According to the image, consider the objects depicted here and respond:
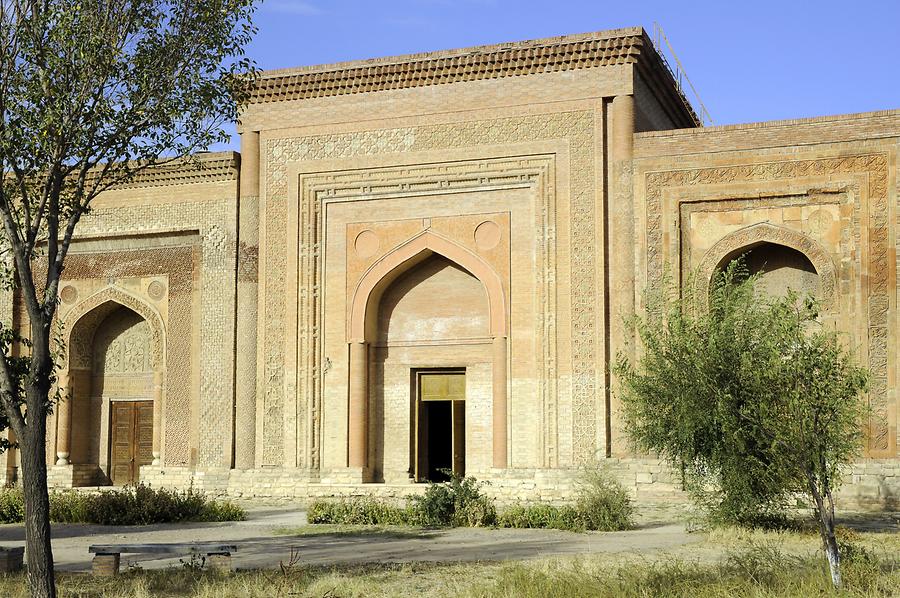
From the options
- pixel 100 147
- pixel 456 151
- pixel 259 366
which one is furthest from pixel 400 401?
pixel 100 147

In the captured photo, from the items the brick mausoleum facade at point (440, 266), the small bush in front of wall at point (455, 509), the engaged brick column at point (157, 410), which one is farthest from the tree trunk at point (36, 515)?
the engaged brick column at point (157, 410)

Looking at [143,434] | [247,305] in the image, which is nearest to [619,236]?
[247,305]

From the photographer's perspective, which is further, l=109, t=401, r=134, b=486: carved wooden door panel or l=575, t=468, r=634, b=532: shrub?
l=109, t=401, r=134, b=486: carved wooden door panel

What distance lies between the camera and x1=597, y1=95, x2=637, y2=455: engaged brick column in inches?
586

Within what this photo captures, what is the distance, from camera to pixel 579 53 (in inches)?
612

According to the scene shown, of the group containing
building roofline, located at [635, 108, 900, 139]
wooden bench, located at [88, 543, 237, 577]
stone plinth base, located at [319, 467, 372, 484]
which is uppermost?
building roofline, located at [635, 108, 900, 139]

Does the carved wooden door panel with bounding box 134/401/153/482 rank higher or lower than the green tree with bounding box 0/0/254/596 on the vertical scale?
lower

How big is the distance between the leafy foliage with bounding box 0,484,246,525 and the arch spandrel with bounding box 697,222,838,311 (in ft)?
23.1

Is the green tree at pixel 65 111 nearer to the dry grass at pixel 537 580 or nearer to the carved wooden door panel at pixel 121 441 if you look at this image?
the dry grass at pixel 537 580

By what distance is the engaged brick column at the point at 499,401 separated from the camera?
1545cm

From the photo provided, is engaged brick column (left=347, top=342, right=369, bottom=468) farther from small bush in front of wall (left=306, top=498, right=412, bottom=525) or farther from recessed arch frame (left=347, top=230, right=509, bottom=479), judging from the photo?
small bush in front of wall (left=306, top=498, right=412, bottom=525)

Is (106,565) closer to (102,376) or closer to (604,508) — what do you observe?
(604,508)

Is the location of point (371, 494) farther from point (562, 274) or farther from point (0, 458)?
point (0, 458)

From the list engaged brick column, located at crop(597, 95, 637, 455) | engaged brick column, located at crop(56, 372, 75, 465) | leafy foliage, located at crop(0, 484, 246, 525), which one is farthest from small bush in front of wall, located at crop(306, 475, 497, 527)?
engaged brick column, located at crop(56, 372, 75, 465)
